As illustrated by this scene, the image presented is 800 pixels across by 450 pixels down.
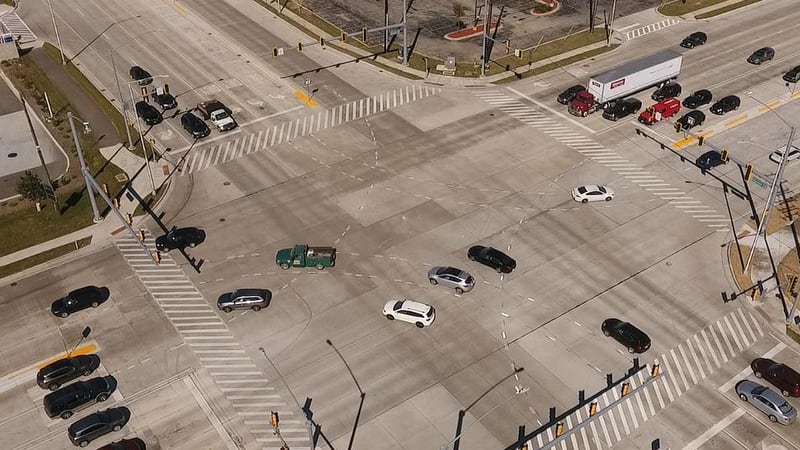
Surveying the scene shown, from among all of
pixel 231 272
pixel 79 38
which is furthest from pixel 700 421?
pixel 79 38

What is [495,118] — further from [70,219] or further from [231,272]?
[70,219]

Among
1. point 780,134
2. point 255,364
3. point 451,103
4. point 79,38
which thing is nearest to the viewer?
point 255,364

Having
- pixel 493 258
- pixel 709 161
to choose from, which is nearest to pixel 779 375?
pixel 493 258

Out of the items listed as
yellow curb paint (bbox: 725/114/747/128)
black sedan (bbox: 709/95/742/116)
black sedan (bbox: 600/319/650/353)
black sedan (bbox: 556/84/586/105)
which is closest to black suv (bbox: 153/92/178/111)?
black sedan (bbox: 556/84/586/105)

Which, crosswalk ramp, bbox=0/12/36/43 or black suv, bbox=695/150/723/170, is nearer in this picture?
black suv, bbox=695/150/723/170

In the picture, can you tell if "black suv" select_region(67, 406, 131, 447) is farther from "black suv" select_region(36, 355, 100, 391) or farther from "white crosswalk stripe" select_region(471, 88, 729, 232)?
"white crosswalk stripe" select_region(471, 88, 729, 232)

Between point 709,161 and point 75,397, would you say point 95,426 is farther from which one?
point 709,161

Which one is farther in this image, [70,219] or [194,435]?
[70,219]
